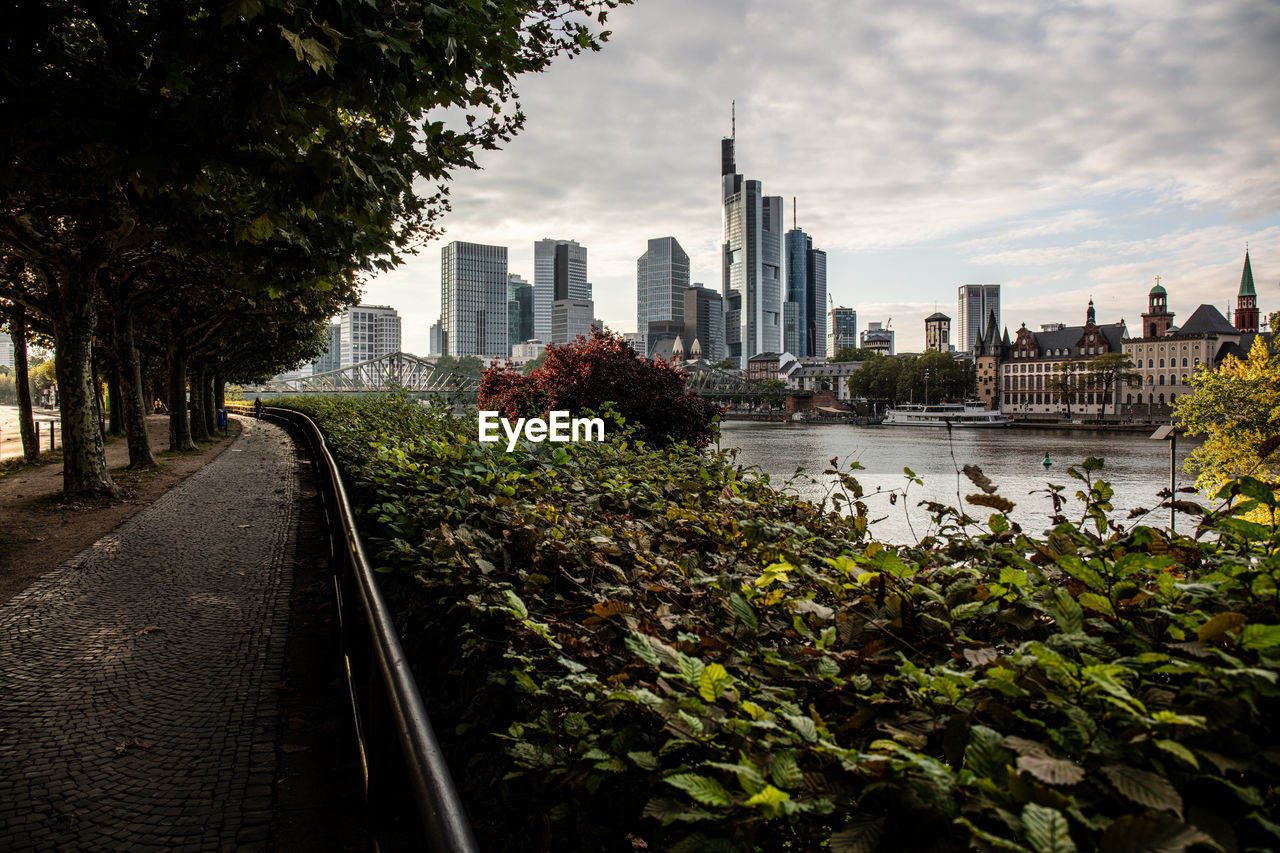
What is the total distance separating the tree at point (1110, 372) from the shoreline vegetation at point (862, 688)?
122 m

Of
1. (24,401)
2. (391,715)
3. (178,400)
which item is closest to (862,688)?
(391,715)

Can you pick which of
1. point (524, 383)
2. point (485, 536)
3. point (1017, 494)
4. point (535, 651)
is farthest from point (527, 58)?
point (1017, 494)

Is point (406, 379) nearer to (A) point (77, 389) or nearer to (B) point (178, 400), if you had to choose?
(B) point (178, 400)

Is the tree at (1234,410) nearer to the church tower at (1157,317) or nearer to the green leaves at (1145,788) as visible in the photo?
the green leaves at (1145,788)

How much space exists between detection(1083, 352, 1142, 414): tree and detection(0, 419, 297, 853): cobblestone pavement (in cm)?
12106

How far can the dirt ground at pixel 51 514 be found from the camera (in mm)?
9062

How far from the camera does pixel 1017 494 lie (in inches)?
1505

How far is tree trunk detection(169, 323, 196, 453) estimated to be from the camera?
2436 centimetres

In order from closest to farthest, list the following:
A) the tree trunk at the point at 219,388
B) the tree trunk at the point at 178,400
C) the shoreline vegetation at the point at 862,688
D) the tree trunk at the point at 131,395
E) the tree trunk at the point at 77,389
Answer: the shoreline vegetation at the point at 862,688, the tree trunk at the point at 77,389, the tree trunk at the point at 131,395, the tree trunk at the point at 178,400, the tree trunk at the point at 219,388

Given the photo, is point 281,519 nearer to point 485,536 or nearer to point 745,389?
point 485,536

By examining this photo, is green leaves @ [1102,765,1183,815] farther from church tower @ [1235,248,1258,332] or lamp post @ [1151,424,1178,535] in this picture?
church tower @ [1235,248,1258,332]

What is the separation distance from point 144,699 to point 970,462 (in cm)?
4128

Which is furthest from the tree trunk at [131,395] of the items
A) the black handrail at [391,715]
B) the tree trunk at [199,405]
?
the black handrail at [391,715]

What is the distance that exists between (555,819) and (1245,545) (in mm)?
2438
